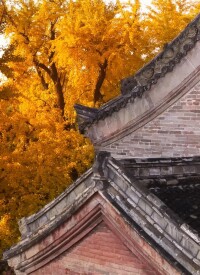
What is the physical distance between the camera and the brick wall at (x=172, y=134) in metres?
9.27

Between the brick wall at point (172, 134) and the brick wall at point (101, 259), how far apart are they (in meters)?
3.44

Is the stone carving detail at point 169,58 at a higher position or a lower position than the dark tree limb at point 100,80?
lower

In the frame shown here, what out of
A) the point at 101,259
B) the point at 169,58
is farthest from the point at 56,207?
the point at 169,58

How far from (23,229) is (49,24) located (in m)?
11.2

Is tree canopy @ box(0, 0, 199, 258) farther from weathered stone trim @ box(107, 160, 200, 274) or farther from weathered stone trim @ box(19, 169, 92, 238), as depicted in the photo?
weathered stone trim @ box(107, 160, 200, 274)

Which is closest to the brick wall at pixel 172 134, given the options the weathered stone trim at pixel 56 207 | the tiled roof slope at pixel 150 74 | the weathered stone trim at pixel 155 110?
the weathered stone trim at pixel 155 110

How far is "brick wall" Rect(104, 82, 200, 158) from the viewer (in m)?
9.27

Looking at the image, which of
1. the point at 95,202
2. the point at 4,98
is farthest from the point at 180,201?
the point at 4,98

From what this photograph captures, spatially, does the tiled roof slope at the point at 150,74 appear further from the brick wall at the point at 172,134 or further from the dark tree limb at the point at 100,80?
the dark tree limb at the point at 100,80

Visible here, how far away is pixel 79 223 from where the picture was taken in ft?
21.9

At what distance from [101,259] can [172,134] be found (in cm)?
374

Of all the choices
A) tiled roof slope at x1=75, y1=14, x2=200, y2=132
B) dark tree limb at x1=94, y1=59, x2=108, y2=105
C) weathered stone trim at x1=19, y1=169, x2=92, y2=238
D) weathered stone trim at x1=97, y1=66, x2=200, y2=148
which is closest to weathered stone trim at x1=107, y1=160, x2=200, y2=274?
weathered stone trim at x1=19, y1=169, x2=92, y2=238

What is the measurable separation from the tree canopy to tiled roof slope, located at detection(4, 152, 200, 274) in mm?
5219

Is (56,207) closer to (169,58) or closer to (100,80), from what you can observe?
(169,58)
